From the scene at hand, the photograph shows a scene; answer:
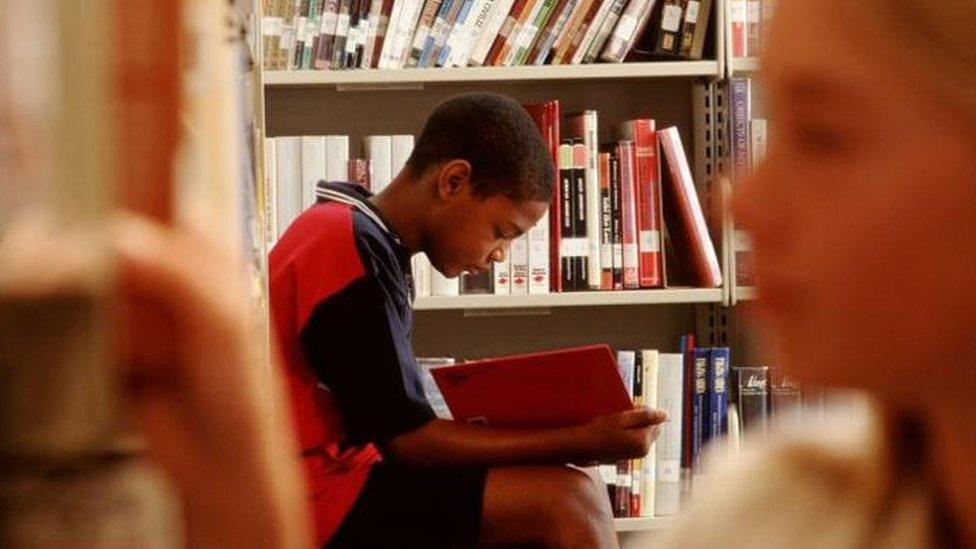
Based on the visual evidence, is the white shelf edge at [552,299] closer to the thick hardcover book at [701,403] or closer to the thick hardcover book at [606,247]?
the thick hardcover book at [606,247]

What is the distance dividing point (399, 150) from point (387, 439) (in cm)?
77

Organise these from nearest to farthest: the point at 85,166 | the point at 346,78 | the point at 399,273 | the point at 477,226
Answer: the point at 85,166, the point at 399,273, the point at 477,226, the point at 346,78

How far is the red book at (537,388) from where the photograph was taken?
7.00 feet

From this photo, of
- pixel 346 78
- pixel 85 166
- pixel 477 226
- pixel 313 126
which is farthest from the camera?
pixel 313 126

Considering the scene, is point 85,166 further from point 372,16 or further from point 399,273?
point 372,16

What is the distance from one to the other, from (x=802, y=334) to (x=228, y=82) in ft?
0.37

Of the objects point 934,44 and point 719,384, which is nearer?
point 934,44

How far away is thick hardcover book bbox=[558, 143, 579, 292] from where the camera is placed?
Result: 9.29 feet

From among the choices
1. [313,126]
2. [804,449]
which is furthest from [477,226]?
[804,449]

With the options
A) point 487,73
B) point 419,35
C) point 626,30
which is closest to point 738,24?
point 626,30

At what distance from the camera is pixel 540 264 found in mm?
2838

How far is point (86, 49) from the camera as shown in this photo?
23cm

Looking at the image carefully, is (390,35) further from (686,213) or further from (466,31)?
(686,213)

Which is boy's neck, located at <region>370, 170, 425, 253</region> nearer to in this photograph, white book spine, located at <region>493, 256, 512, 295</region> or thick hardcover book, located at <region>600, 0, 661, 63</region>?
white book spine, located at <region>493, 256, 512, 295</region>
